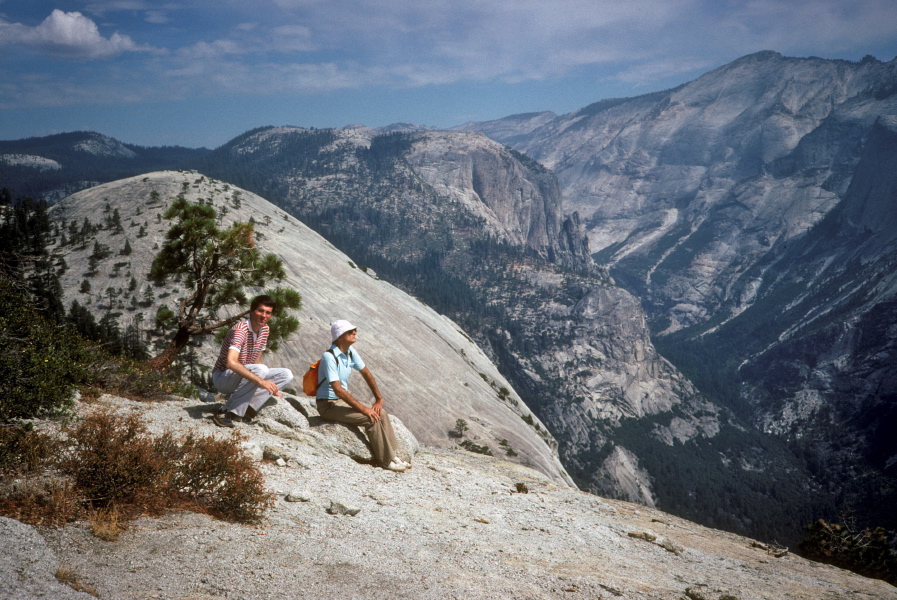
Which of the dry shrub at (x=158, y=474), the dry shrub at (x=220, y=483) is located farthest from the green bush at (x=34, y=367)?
the dry shrub at (x=220, y=483)

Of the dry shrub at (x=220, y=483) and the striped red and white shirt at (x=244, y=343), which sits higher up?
the striped red and white shirt at (x=244, y=343)

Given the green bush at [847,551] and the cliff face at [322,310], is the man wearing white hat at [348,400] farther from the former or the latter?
the green bush at [847,551]

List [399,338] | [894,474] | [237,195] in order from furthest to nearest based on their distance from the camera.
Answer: [894,474], [237,195], [399,338]

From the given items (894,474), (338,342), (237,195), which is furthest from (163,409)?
(894,474)

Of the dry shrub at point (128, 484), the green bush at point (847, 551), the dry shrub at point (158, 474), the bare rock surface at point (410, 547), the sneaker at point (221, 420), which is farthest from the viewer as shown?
the green bush at point (847, 551)

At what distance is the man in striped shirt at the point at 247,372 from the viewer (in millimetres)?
11992

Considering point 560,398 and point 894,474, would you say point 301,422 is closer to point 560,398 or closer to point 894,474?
point 560,398

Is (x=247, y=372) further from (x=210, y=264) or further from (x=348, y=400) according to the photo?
(x=210, y=264)

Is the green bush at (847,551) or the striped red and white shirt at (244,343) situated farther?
the green bush at (847,551)

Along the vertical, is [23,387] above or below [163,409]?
above

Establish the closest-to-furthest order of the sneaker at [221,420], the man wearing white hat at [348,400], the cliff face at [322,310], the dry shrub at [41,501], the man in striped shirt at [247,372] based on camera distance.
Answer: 1. the dry shrub at [41,501]
2. the man in striped shirt at [247,372]
3. the sneaker at [221,420]
4. the man wearing white hat at [348,400]
5. the cliff face at [322,310]

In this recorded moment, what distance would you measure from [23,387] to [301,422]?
5.94 m

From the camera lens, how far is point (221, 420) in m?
12.5

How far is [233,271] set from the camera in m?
17.9
